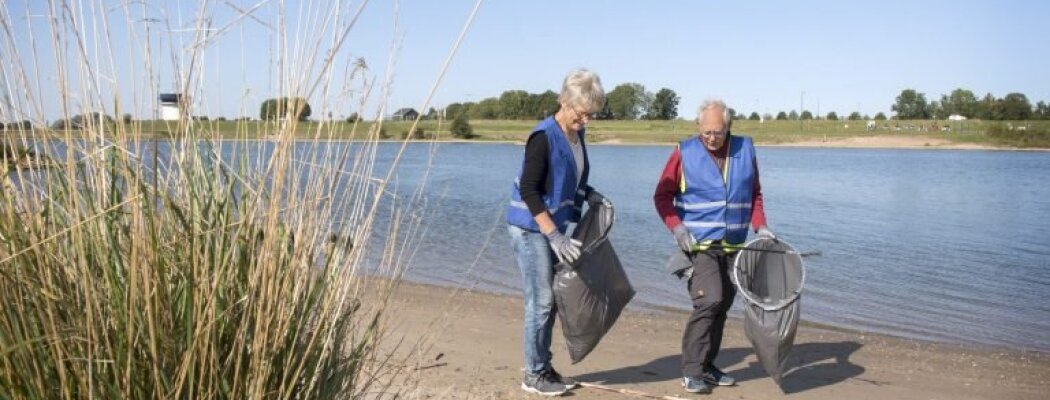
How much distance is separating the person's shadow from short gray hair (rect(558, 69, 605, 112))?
68.7 inches

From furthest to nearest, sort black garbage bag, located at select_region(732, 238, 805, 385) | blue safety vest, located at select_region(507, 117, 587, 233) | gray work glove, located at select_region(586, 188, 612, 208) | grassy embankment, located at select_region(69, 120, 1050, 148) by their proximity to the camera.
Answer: grassy embankment, located at select_region(69, 120, 1050, 148) → black garbage bag, located at select_region(732, 238, 805, 385) → gray work glove, located at select_region(586, 188, 612, 208) → blue safety vest, located at select_region(507, 117, 587, 233)

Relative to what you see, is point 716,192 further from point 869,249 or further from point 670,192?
point 869,249

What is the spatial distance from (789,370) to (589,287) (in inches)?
79.2

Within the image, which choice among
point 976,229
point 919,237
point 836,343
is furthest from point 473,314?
point 976,229

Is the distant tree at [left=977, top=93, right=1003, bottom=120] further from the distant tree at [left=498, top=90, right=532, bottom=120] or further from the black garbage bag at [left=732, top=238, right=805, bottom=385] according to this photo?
the black garbage bag at [left=732, top=238, right=805, bottom=385]

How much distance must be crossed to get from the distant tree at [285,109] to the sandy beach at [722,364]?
6.59ft

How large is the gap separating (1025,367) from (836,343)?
4.18 feet

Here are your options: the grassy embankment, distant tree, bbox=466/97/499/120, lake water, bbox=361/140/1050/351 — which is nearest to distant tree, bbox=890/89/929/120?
the grassy embankment

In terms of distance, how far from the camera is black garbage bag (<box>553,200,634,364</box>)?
4.89m

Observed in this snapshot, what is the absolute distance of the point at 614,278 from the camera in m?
5.07

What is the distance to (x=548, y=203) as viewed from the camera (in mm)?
4820

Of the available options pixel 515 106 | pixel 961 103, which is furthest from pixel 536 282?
pixel 961 103

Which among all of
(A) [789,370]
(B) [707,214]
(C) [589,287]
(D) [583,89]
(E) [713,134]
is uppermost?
(D) [583,89]

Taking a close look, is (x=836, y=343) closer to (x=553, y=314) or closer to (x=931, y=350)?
(x=931, y=350)
